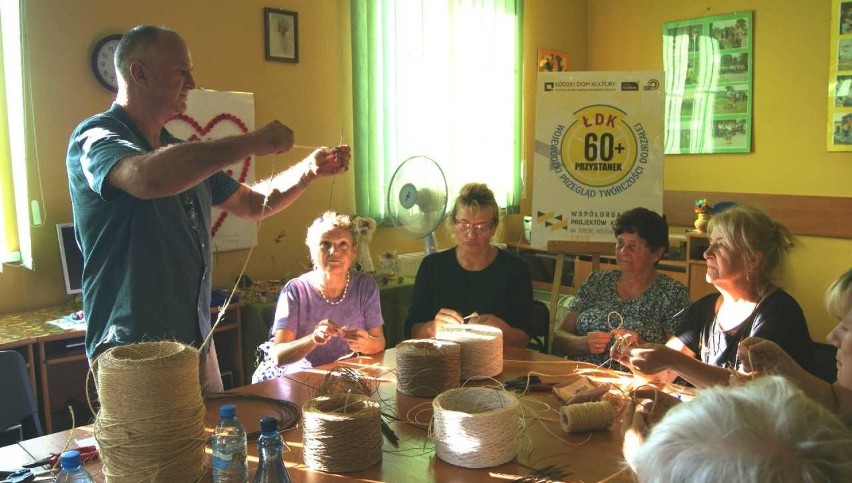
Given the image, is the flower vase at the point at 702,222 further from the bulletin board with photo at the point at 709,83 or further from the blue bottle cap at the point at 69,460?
the blue bottle cap at the point at 69,460

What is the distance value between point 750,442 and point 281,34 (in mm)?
4123

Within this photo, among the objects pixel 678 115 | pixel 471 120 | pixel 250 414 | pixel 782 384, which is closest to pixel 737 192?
pixel 678 115

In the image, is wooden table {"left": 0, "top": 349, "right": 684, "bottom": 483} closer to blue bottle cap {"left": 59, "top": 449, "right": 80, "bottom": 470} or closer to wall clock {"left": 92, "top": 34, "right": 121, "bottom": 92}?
blue bottle cap {"left": 59, "top": 449, "right": 80, "bottom": 470}

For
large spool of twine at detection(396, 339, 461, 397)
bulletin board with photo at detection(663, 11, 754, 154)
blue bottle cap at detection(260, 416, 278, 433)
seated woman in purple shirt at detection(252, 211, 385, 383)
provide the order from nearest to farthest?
blue bottle cap at detection(260, 416, 278, 433) < large spool of twine at detection(396, 339, 461, 397) < seated woman in purple shirt at detection(252, 211, 385, 383) < bulletin board with photo at detection(663, 11, 754, 154)

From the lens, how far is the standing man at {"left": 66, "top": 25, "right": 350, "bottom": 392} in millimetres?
1808

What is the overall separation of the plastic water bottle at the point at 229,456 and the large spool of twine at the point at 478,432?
1.40 ft

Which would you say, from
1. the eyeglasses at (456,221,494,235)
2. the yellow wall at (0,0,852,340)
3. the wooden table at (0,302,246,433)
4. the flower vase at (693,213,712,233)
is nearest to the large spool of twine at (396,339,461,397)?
the eyeglasses at (456,221,494,235)

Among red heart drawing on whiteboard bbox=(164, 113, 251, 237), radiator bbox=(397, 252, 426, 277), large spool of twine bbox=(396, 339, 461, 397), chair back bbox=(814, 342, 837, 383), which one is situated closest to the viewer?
large spool of twine bbox=(396, 339, 461, 397)

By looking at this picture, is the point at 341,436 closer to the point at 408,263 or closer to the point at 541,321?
the point at 541,321

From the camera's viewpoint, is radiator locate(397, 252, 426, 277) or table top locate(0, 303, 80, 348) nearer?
table top locate(0, 303, 80, 348)

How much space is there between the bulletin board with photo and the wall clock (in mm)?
4146

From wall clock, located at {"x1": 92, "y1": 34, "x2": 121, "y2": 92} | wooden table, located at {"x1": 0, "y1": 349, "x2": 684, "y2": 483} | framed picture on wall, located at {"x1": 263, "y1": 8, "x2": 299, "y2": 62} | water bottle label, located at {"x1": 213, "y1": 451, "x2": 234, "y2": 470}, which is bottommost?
wooden table, located at {"x1": 0, "y1": 349, "x2": 684, "y2": 483}

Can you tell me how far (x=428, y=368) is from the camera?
2.04m

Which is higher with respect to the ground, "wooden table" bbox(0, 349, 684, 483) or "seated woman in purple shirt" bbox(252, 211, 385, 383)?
"seated woman in purple shirt" bbox(252, 211, 385, 383)
